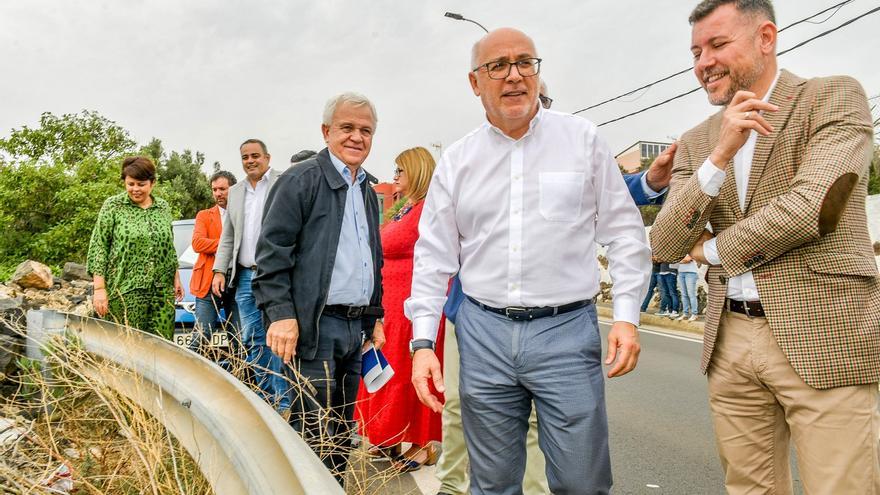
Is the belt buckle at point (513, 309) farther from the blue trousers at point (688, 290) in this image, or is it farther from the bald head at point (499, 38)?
the blue trousers at point (688, 290)

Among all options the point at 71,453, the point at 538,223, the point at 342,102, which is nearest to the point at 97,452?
the point at 71,453

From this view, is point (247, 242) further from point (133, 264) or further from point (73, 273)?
point (73, 273)

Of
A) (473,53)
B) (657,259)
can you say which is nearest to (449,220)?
(473,53)

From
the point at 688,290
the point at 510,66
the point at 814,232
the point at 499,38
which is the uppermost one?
the point at 499,38

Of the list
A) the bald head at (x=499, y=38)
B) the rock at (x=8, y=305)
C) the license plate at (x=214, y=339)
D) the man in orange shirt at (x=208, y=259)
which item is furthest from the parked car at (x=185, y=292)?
the bald head at (x=499, y=38)

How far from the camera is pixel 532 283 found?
2262mm

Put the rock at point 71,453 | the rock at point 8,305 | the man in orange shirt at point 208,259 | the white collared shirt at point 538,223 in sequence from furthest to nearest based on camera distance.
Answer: the man in orange shirt at point 208,259 → the rock at point 8,305 → the rock at point 71,453 → the white collared shirt at point 538,223

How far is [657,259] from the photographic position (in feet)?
7.85

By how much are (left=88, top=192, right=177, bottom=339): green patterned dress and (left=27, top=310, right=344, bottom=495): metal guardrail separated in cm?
133

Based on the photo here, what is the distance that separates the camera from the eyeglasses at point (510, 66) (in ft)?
7.60

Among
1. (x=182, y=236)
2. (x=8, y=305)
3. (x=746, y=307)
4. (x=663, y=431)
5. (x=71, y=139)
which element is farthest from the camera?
(x=71, y=139)

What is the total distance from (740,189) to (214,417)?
1.84 meters

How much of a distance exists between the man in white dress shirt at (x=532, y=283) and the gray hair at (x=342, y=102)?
905 mm

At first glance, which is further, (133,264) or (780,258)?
(133,264)
